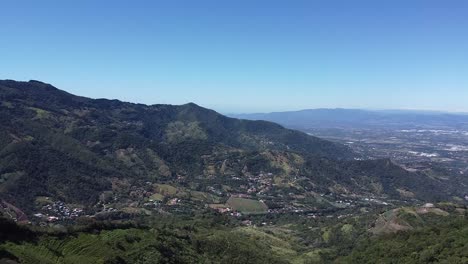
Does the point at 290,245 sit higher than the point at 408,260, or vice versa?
the point at 408,260

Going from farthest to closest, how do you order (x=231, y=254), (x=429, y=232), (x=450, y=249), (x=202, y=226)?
(x=202, y=226), (x=231, y=254), (x=429, y=232), (x=450, y=249)

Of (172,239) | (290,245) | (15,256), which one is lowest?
(290,245)

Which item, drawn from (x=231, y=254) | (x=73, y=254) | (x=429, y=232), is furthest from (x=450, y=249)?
(x=73, y=254)

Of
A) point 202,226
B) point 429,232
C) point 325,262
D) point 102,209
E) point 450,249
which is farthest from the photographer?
point 102,209

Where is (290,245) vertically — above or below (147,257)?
below

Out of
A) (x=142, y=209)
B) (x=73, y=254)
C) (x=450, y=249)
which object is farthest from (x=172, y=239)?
(x=142, y=209)

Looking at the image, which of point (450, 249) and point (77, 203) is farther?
point (77, 203)

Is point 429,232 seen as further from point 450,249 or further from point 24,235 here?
point 24,235

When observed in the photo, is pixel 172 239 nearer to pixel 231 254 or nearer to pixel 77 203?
pixel 231 254

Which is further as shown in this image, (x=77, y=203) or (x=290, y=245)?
(x=77, y=203)
